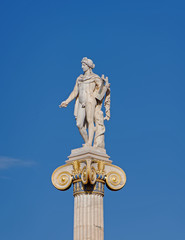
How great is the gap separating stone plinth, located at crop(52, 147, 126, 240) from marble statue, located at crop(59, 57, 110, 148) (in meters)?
1.11

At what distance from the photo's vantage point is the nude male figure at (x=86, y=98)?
3675 centimetres

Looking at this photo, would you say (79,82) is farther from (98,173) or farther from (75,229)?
(75,229)

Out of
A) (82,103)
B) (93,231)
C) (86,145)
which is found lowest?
(93,231)

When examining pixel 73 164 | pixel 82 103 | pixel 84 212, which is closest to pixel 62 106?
pixel 82 103

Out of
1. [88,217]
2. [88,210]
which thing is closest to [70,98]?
[88,210]

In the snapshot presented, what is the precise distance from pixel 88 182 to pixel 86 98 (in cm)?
499

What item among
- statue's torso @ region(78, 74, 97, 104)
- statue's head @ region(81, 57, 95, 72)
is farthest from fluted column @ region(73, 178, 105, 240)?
statue's head @ region(81, 57, 95, 72)

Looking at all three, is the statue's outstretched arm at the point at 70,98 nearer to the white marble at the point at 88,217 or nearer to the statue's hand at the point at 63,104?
the statue's hand at the point at 63,104

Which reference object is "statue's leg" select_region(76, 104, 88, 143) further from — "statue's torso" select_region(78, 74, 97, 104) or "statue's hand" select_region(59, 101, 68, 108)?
"statue's hand" select_region(59, 101, 68, 108)

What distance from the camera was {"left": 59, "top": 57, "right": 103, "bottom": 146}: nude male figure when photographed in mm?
36750

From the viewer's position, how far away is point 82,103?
122ft

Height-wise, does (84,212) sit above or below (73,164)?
below

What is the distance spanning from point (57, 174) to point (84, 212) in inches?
121

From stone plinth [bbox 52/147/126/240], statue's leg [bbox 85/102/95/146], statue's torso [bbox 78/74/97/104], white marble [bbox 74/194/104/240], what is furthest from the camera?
statue's torso [bbox 78/74/97/104]
